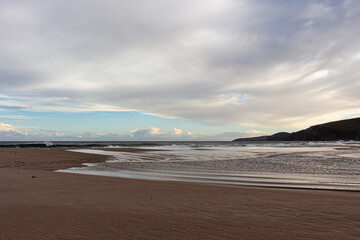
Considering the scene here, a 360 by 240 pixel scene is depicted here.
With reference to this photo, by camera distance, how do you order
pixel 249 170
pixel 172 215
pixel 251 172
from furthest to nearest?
pixel 249 170 < pixel 251 172 < pixel 172 215

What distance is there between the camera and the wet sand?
4.38m

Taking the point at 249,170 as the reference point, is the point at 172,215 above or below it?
above

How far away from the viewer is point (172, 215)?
17.9ft

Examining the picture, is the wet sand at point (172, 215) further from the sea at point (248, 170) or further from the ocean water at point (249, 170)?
the ocean water at point (249, 170)

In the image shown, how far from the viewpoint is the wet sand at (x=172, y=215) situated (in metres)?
4.38

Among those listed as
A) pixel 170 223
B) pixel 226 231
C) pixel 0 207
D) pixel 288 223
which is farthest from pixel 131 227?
pixel 0 207

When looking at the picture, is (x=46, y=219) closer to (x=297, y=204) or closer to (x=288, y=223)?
(x=288, y=223)

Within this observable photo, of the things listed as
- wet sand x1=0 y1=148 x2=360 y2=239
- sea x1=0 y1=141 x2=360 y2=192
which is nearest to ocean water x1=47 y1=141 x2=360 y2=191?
sea x1=0 y1=141 x2=360 y2=192

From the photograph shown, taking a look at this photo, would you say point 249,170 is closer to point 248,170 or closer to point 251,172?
point 248,170

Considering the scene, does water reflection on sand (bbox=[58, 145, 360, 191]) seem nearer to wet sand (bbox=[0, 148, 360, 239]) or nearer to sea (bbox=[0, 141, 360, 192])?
sea (bbox=[0, 141, 360, 192])

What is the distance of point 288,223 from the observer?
491 cm

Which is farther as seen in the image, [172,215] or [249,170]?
[249,170]

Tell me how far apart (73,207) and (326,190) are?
28.8 feet

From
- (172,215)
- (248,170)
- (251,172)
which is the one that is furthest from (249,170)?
(172,215)
